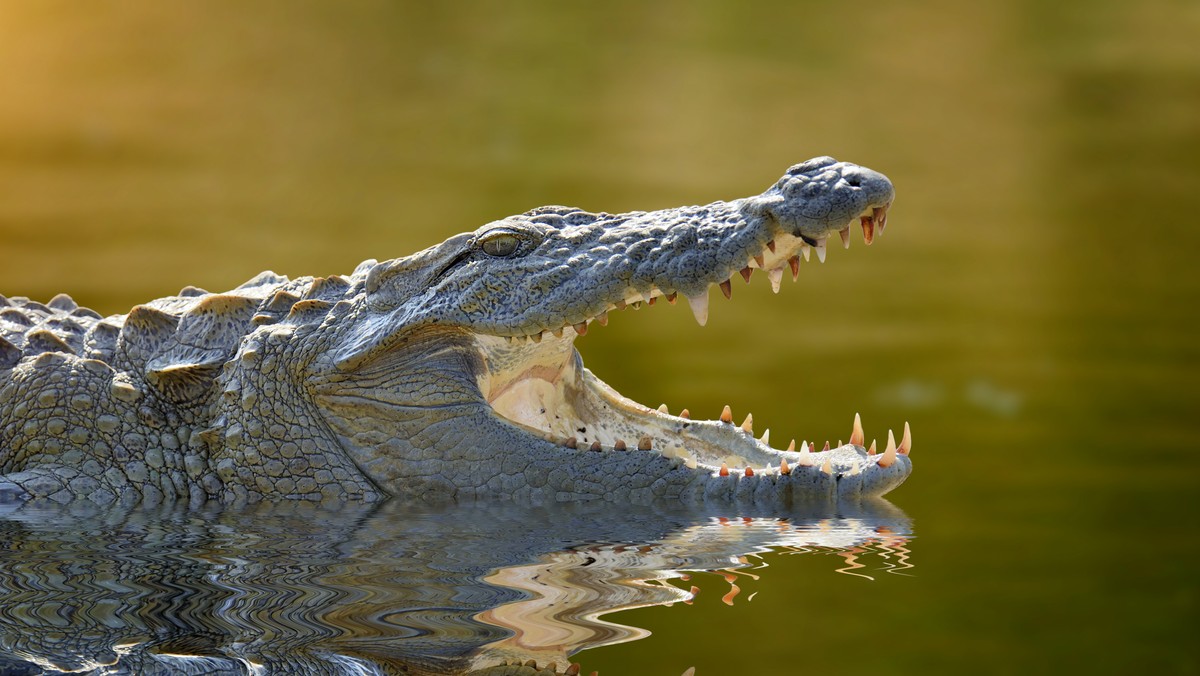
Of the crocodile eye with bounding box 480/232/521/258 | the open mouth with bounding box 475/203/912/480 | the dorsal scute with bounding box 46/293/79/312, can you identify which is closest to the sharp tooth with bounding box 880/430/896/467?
the open mouth with bounding box 475/203/912/480

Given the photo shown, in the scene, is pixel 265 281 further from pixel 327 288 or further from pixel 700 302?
pixel 700 302

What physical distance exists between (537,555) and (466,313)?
704 mm

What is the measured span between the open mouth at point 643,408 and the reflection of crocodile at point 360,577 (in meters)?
0.14

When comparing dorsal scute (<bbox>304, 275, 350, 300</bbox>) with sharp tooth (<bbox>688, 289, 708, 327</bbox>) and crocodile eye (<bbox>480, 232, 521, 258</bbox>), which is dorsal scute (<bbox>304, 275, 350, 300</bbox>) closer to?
crocodile eye (<bbox>480, 232, 521, 258</bbox>)

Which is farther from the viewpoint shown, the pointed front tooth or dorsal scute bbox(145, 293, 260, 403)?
dorsal scute bbox(145, 293, 260, 403)

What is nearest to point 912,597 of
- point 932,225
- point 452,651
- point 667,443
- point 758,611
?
point 758,611

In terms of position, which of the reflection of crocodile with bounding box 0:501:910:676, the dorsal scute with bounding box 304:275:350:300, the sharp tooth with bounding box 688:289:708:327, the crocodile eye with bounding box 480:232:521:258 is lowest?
the reflection of crocodile with bounding box 0:501:910:676

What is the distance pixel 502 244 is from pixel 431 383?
36cm

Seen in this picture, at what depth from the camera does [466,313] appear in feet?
9.89

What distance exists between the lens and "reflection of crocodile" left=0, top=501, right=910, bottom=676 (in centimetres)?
193

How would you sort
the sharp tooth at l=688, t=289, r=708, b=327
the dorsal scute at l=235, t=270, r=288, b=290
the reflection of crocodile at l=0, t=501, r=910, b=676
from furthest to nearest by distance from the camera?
1. the dorsal scute at l=235, t=270, r=288, b=290
2. the sharp tooth at l=688, t=289, r=708, b=327
3. the reflection of crocodile at l=0, t=501, r=910, b=676

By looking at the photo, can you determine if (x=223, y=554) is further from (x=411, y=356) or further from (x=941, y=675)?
(x=941, y=675)

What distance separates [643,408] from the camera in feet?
11.2

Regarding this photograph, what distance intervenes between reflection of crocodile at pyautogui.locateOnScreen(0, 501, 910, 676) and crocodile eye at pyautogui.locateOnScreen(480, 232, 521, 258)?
59cm
